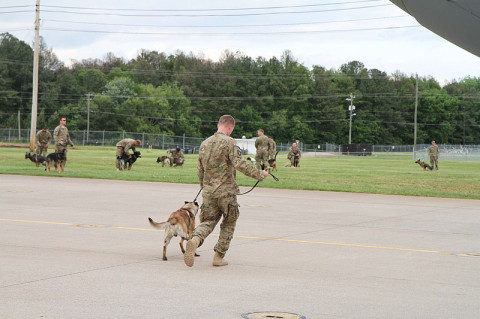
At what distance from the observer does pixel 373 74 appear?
152125mm

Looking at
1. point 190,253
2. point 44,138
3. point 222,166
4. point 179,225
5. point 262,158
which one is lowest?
point 190,253

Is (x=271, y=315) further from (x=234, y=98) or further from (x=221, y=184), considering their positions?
(x=234, y=98)

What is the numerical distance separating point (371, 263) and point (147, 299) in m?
3.79

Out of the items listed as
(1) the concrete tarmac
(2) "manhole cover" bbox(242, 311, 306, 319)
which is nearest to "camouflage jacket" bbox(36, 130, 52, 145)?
(1) the concrete tarmac

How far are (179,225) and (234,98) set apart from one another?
122 m

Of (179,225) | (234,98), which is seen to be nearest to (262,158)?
(179,225)

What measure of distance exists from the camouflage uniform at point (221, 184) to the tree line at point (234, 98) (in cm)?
10326

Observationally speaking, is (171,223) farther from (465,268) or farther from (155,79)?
(155,79)

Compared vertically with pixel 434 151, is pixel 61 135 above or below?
above

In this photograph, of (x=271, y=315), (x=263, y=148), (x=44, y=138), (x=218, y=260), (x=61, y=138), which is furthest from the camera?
(x=44, y=138)

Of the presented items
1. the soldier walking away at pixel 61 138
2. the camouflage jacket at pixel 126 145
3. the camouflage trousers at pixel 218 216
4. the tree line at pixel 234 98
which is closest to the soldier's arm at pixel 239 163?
the camouflage trousers at pixel 218 216

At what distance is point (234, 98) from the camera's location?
13100 cm

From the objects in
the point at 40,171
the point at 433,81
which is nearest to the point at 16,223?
the point at 40,171

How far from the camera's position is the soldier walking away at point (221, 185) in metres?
8.88
